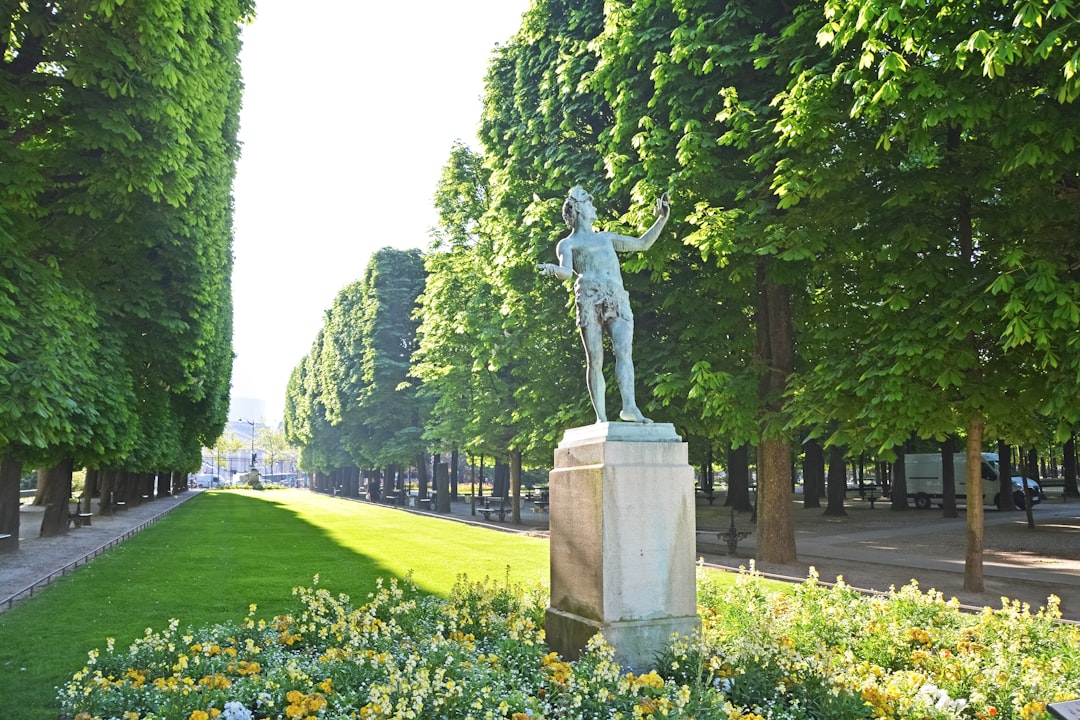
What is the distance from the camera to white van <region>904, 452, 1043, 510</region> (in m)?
35.3

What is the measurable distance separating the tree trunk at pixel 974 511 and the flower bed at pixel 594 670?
3864mm

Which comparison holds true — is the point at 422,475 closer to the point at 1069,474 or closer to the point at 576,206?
the point at 1069,474

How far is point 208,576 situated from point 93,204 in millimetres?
7027

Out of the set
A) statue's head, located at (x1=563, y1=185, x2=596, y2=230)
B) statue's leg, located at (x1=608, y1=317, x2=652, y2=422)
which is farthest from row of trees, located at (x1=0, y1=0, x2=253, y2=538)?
statue's leg, located at (x1=608, y1=317, x2=652, y2=422)

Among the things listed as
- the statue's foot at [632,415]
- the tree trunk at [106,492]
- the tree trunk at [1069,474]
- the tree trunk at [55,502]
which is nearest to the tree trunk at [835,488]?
the tree trunk at [1069,474]

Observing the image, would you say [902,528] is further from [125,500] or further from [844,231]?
[125,500]

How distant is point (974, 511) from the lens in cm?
1200

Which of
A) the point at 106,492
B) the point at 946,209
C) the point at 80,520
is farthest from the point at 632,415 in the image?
the point at 106,492

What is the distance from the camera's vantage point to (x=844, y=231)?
43.0 feet

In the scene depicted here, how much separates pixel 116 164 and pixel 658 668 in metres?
8.80

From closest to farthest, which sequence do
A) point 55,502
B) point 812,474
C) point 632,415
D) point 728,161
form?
point 632,415, point 728,161, point 55,502, point 812,474

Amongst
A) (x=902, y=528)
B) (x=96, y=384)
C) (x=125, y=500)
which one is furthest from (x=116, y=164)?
(x=125, y=500)

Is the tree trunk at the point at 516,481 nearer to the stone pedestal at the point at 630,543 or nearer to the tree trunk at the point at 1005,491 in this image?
the tree trunk at the point at 1005,491

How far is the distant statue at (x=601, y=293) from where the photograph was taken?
8.49m
